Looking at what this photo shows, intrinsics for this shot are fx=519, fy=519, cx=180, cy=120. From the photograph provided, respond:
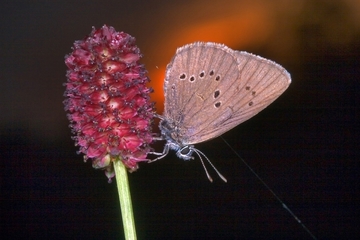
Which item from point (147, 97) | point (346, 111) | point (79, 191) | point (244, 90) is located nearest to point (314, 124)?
point (346, 111)

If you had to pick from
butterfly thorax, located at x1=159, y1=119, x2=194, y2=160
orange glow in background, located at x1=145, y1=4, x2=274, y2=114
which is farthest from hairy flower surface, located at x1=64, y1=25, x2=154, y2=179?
orange glow in background, located at x1=145, y1=4, x2=274, y2=114

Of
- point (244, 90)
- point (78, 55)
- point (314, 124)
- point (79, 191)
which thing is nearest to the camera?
point (78, 55)

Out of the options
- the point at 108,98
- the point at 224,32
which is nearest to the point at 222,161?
the point at 224,32

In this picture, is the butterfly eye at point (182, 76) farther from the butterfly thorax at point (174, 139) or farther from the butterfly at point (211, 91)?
the butterfly thorax at point (174, 139)

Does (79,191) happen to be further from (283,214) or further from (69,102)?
(69,102)

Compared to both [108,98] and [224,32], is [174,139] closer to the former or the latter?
[108,98]

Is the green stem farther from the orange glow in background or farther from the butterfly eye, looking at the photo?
the orange glow in background
